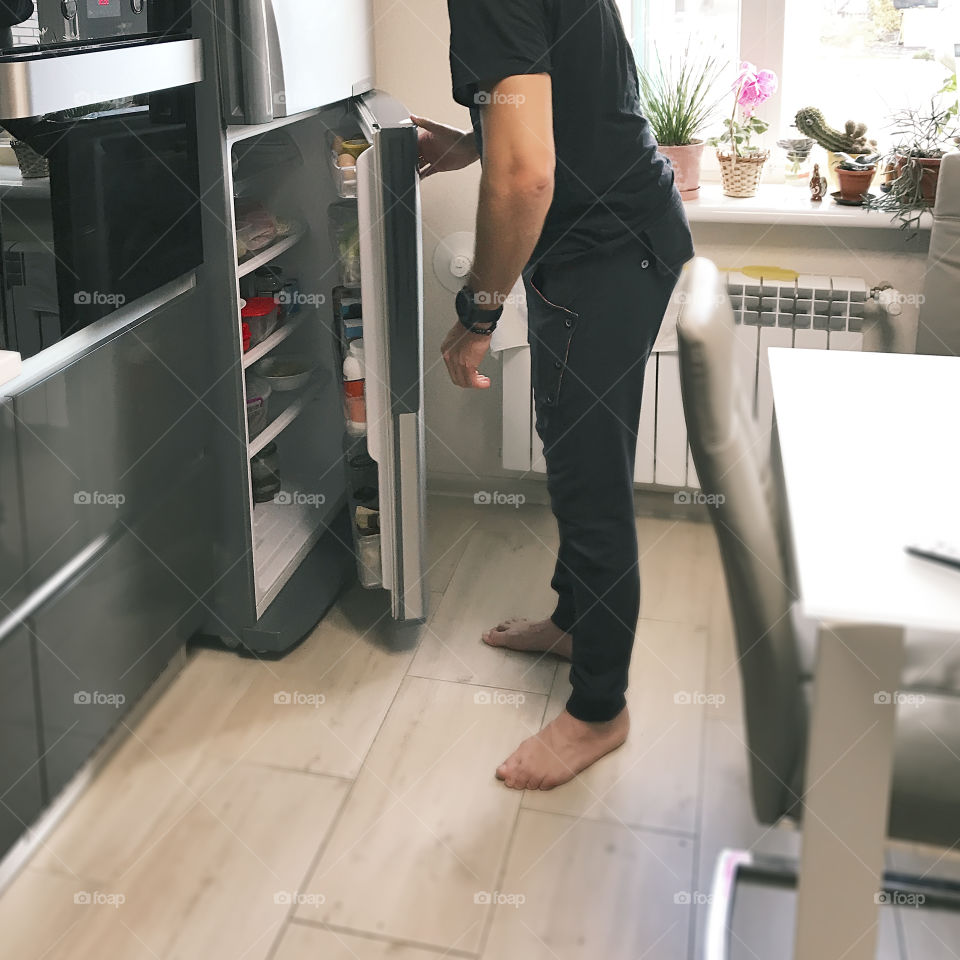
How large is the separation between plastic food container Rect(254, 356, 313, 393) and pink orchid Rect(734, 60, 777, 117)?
114cm

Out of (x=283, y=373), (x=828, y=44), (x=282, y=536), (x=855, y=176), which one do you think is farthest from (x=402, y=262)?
(x=828, y=44)

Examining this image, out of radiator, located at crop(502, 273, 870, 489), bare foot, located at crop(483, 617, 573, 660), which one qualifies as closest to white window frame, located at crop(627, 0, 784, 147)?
radiator, located at crop(502, 273, 870, 489)

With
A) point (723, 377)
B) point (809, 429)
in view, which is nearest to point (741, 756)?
point (809, 429)

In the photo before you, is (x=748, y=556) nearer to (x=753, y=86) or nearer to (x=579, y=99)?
(x=579, y=99)

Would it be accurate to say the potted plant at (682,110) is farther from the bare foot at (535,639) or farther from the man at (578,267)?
the bare foot at (535,639)

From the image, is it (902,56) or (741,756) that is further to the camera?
(902,56)

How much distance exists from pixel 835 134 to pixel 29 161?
185 centimetres

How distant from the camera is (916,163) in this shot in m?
2.46

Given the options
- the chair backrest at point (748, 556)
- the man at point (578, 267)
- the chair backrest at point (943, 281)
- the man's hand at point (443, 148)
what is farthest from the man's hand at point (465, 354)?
the chair backrest at point (943, 281)

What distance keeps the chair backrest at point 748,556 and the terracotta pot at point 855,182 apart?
57.8 inches

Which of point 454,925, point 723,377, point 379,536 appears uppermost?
point 723,377

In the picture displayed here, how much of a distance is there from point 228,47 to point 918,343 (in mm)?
1354

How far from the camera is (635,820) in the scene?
1790 millimetres

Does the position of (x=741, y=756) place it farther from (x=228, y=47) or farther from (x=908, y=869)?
(x=228, y=47)
